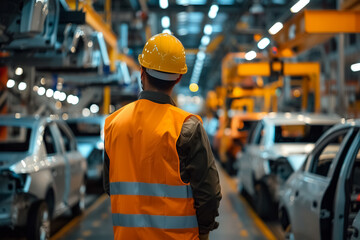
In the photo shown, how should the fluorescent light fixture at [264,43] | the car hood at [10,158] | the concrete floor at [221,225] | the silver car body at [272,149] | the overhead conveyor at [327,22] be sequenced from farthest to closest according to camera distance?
the fluorescent light fixture at [264,43], the silver car body at [272,149], the overhead conveyor at [327,22], the concrete floor at [221,225], the car hood at [10,158]

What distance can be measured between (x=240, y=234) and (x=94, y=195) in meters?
5.06

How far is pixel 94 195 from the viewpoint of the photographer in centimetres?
1145

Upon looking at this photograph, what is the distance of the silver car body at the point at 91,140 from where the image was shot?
11.2 m

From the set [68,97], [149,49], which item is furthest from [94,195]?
[68,97]

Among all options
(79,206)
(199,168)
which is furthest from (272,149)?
(199,168)

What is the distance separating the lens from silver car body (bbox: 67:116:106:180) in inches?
441

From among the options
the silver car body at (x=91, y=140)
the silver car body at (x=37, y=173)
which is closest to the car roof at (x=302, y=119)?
the silver car body at (x=37, y=173)

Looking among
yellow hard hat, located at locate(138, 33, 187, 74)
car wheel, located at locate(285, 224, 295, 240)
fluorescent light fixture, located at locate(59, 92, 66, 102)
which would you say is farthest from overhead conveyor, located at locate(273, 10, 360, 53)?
fluorescent light fixture, located at locate(59, 92, 66, 102)

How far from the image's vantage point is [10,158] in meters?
6.30

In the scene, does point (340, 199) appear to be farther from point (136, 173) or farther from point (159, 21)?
point (159, 21)

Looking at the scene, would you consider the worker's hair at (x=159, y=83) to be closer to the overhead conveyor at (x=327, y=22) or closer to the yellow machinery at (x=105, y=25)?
the overhead conveyor at (x=327, y=22)

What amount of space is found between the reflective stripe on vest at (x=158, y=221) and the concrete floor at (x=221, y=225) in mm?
4566

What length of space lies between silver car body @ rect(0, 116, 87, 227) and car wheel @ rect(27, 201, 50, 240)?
0.25 ft

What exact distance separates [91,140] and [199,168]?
9.56 meters
